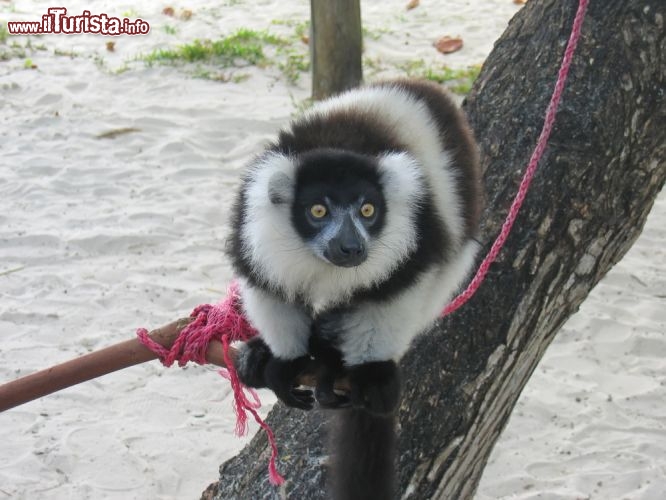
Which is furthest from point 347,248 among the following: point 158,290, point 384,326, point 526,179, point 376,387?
point 158,290

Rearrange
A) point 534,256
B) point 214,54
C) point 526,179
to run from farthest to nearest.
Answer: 1. point 214,54
2. point 534,256
3. point 526,179

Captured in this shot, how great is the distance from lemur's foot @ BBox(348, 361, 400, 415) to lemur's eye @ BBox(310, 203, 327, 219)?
16.6 inches

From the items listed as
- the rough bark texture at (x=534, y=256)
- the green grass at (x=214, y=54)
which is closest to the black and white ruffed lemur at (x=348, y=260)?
the rough bark texture at (x=534, y=256)

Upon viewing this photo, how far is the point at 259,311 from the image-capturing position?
2465mm

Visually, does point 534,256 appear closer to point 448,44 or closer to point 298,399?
point 298,399

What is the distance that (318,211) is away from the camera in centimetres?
235

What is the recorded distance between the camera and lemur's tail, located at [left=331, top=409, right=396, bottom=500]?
2330mm

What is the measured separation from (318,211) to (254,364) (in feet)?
1.70

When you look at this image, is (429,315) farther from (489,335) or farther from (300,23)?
(300,23)

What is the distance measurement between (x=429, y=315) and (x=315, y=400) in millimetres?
428

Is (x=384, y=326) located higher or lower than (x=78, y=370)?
higher

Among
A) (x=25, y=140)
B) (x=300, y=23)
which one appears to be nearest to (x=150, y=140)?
(x=25, y=140)

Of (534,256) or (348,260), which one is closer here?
(348,260)

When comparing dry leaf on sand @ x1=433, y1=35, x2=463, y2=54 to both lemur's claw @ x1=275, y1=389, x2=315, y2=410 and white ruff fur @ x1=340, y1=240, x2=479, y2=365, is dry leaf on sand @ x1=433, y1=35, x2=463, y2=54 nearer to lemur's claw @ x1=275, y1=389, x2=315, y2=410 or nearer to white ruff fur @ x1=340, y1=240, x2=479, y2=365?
white ruff fur @ x1=340, y1=240, x2=479, y2=365
